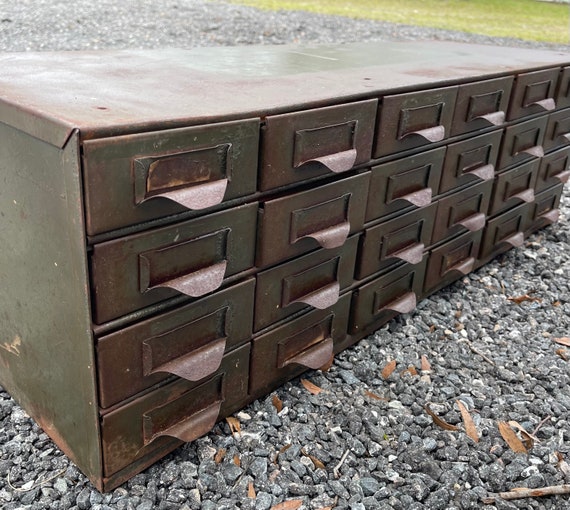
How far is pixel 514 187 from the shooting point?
305cm

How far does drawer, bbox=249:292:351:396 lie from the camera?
200 cm

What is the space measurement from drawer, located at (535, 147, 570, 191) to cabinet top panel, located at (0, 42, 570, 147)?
0.51 metres

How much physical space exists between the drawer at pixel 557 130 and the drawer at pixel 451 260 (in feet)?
2.04

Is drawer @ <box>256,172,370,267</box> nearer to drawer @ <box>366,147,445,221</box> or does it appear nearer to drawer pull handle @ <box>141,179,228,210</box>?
drawer @ <box>366,147,445,221</box>

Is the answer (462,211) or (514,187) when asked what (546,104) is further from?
(462,211)

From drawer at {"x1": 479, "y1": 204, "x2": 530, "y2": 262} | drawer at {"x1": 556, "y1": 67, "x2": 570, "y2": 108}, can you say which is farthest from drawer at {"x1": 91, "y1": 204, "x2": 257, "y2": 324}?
drawer at {"x1": 556, "y1": 67, "x2": 570, "y2": 108}

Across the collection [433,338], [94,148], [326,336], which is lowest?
[433,338]

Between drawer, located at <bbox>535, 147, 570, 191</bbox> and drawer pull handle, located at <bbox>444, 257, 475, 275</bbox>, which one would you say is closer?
drawer pull handle, located at <bbox>444, 257, 475, 275</bbox>

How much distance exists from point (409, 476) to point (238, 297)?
729 mm

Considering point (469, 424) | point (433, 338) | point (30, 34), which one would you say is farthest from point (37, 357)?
point (30, 34)

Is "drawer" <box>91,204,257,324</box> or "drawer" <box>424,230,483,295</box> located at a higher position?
"drawer" <box>91,204,257,324</box>

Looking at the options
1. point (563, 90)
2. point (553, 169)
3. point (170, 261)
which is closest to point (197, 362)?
A: point (170, 261)

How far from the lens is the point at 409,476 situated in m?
1.84

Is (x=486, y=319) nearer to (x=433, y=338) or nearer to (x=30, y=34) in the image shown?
(x=433, y=338)
